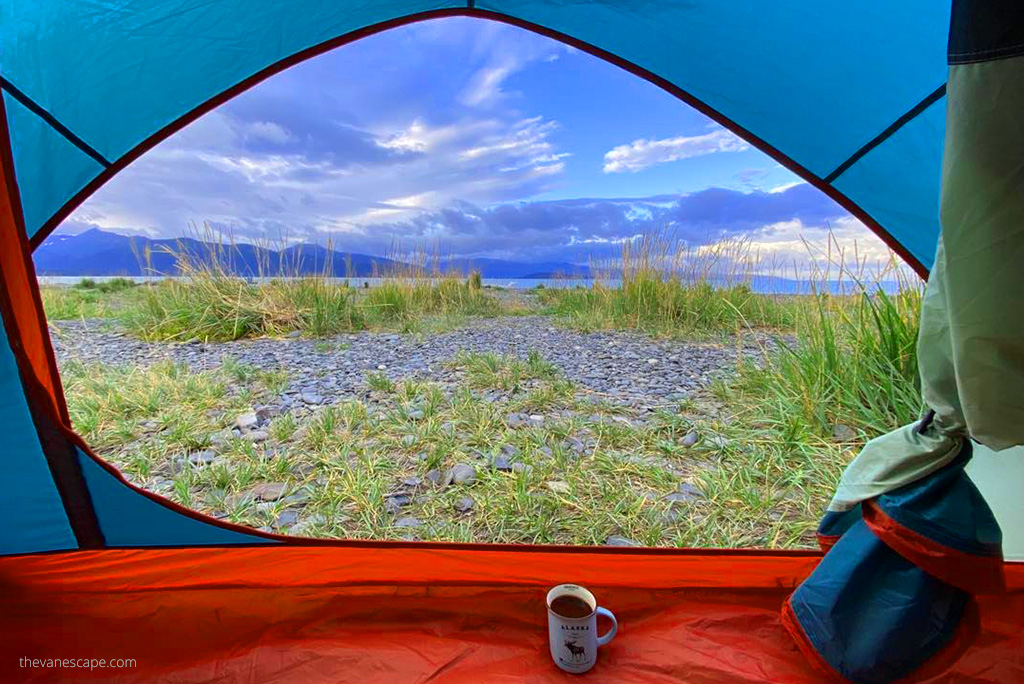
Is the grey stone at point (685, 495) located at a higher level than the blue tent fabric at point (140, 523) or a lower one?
lower

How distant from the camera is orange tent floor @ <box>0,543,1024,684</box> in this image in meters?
0.86

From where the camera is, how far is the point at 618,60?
1.01 m

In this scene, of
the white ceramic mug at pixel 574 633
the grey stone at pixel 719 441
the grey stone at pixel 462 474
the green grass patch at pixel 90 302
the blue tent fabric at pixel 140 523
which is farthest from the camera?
the green grass patch at pixel 90 302

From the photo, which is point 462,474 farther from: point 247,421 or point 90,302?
point 90,302

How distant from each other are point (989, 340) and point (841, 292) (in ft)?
5.14

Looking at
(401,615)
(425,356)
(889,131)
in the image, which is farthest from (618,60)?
(425,356)

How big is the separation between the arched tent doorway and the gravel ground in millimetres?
1087

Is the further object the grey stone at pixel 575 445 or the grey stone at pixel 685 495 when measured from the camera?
the grey stone at pixel 575 445

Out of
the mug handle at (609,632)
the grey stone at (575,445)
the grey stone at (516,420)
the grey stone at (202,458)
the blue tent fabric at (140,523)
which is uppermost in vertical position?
the blue tent fabric at (140,523)

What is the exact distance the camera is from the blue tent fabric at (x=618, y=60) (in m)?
0.87

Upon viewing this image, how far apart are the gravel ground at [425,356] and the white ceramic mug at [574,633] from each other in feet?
4.09

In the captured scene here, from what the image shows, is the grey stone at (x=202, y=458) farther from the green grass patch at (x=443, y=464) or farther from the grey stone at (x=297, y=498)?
the grey stone at (x=297, y=498)

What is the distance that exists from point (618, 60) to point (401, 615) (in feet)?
4.21

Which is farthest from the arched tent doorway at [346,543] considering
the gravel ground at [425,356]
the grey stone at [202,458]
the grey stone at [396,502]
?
the gravel ground at [425,356]
